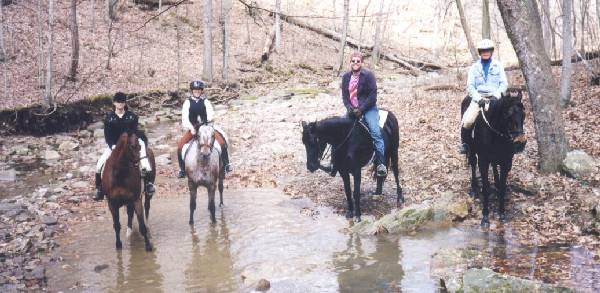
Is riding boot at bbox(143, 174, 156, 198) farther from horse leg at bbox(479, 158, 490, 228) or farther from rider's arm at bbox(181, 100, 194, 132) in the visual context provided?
horse leg at bbox(479, 158, 490, 228)

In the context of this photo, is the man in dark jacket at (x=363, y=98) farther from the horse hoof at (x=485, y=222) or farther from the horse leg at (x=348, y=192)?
the horse hoof at (x=485, y=222)

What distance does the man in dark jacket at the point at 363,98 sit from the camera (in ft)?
31.8

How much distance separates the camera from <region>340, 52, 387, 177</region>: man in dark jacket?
9.69m

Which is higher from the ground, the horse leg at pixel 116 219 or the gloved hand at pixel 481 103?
the gloved hand at pixel 481 103

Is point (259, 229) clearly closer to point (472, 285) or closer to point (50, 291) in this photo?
point (50, 291)

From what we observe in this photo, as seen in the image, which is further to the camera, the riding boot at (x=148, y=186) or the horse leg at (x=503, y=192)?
the riding boot at (x=148, y=186)

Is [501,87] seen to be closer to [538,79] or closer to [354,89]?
[538,79]

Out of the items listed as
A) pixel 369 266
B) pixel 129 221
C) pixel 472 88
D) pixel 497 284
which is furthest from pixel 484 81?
pixel 129 221

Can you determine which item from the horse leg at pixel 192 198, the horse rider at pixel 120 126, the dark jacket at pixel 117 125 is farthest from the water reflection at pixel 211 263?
the dark jacket at pixel 117 125

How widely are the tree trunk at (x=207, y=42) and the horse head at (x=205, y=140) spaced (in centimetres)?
1814

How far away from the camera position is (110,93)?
22.6m

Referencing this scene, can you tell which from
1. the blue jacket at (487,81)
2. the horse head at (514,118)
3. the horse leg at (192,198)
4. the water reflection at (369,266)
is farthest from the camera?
the horse leg at (192,198)

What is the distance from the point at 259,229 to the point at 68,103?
1387cm

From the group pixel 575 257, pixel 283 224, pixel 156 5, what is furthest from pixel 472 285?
pixel 156 5
